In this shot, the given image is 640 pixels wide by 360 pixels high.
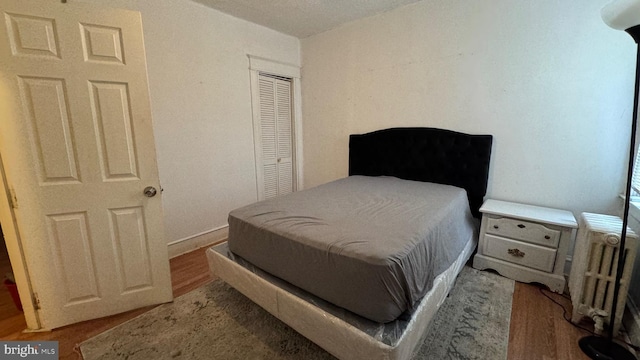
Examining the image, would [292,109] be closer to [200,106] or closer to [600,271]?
[200,106]

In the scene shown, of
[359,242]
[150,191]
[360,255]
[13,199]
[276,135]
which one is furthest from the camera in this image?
[276,135]

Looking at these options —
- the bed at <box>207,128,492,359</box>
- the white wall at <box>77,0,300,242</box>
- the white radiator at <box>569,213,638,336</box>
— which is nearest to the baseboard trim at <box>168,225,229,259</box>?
the white wall at <box>77,0,300,242</box>

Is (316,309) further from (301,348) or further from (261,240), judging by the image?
(261,240)

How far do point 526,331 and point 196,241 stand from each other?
3081 millimetres

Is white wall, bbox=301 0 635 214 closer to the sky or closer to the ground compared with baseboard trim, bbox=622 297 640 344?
closer to the sky

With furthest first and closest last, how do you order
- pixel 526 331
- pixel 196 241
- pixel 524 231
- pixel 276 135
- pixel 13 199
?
pixel 276 135, pixel 196 241, pixel 524 231, pixel 526 331, pixel 13 199

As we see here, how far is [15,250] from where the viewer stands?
1.63m

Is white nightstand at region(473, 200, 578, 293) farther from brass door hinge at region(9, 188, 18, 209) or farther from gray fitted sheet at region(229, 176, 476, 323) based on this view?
brass door hinge at region(9, 188, 18, 209)

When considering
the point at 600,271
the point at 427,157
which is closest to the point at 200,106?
the point at 427,157

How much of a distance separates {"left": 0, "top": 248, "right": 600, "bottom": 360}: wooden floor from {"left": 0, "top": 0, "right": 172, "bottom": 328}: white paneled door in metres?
0.09

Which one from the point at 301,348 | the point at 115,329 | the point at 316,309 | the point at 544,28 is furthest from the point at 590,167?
the point at 115,329

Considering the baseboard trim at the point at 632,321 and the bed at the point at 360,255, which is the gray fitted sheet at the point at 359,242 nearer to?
the bed at the point at 360,255

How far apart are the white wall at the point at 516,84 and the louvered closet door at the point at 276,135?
3.27 feet

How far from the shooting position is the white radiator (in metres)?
1.57
